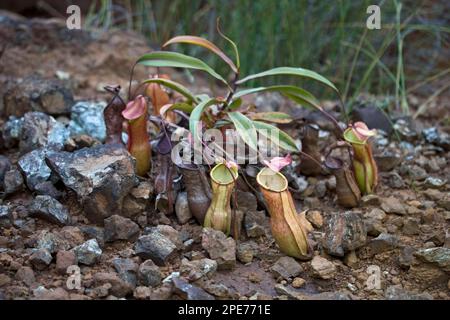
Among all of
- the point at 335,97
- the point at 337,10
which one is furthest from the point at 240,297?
the point at 337,10

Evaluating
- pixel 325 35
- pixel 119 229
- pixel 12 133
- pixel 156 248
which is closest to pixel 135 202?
pixel 119 229

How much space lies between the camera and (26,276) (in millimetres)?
1774

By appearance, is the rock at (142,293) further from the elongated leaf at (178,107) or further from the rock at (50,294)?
Result: the elongated leaf at (178,107)

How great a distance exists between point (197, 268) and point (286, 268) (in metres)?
0.28

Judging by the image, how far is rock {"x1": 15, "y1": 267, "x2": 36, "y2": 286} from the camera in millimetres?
1771

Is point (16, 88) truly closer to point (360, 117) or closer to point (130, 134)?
point (130, 134)

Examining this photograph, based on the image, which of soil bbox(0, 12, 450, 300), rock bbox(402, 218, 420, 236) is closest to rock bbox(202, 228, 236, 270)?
soil bbox(0, 12, 450, 300)

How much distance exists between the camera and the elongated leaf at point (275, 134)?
2.27 meters

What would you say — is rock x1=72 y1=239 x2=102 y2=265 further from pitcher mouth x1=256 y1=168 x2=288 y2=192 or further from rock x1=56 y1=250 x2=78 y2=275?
pitcher mouth x1=256 y1=168 x2=288 y2=192

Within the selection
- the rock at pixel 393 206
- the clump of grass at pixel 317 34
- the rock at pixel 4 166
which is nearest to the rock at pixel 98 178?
the rock at pixel 4 166

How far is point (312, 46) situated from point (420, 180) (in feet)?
3.77

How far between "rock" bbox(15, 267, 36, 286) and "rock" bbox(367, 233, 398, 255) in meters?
1.02

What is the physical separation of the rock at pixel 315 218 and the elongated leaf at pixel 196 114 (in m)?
0.51

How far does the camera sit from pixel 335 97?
3.46 m
